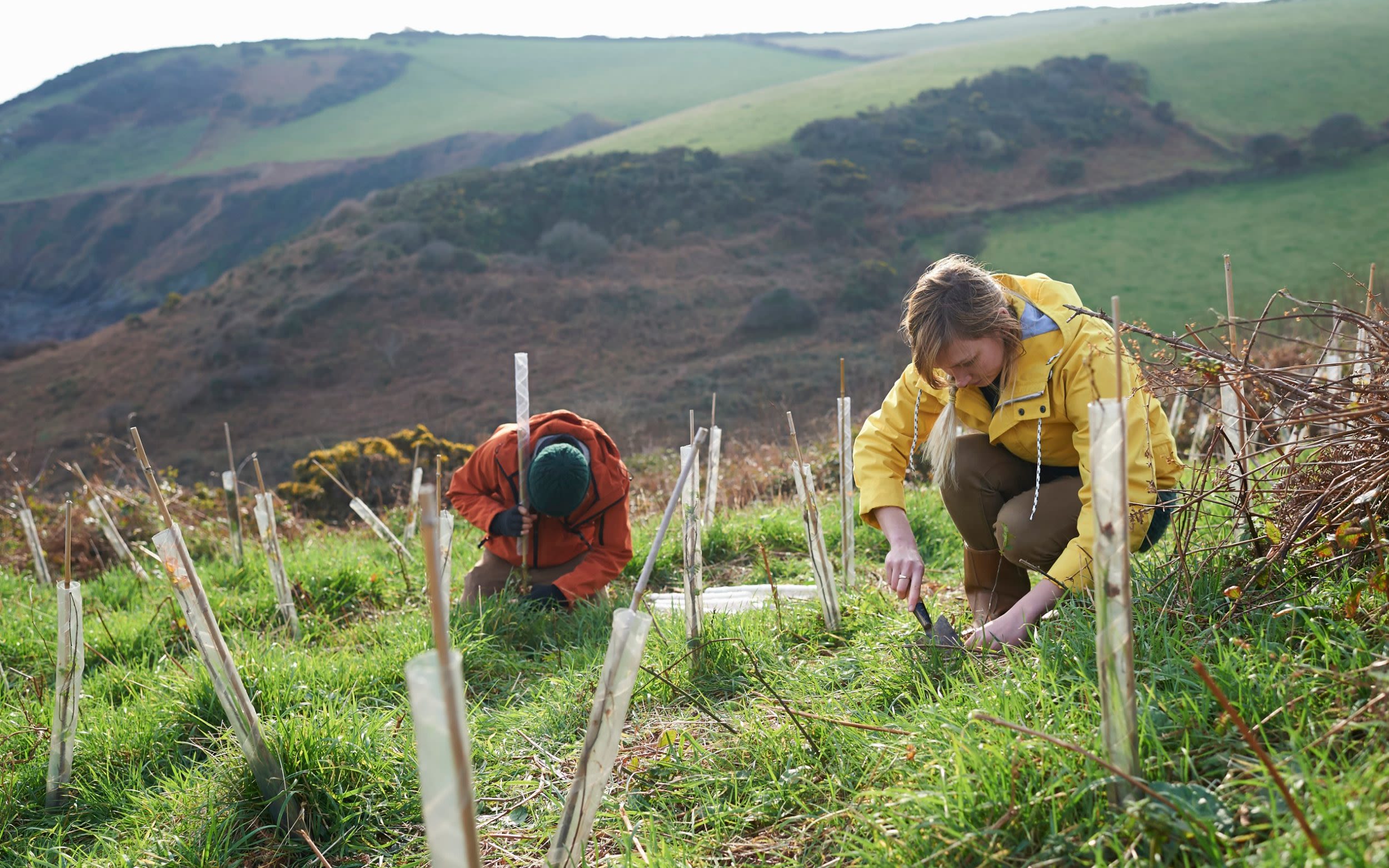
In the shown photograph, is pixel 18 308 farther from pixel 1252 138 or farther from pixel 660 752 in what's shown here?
pixel 1252 138

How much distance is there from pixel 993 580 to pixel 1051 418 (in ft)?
2.30

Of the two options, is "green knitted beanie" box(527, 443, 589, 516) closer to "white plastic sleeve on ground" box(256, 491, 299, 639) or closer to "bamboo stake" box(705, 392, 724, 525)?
"bamboo stake" box(705, 392, 724, 525)

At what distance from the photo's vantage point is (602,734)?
147 cm

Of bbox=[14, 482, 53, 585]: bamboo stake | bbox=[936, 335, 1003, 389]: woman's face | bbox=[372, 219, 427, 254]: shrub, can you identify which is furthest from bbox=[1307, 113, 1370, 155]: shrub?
bbox=[14, 482, 53, 585]: bamboo stake

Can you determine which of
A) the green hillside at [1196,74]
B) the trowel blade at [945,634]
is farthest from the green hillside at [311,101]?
the trowel blade at [945,634]

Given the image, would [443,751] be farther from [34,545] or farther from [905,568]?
[34,545]

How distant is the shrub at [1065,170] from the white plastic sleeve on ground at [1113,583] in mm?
33673

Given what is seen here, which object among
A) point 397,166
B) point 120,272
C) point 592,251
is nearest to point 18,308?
point 120,272

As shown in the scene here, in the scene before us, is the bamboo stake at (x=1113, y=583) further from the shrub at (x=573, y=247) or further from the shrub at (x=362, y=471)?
the shrub at (x=573, y=247)

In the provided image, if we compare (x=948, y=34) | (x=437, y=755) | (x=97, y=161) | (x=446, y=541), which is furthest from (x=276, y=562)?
(x=948, y=34)

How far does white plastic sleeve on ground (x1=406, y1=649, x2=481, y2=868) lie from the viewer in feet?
3.21

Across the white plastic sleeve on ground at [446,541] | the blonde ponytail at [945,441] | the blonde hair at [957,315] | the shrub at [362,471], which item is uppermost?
the blonde hair at [957,315]

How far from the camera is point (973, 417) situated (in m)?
2.83

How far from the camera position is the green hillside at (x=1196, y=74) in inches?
1227
